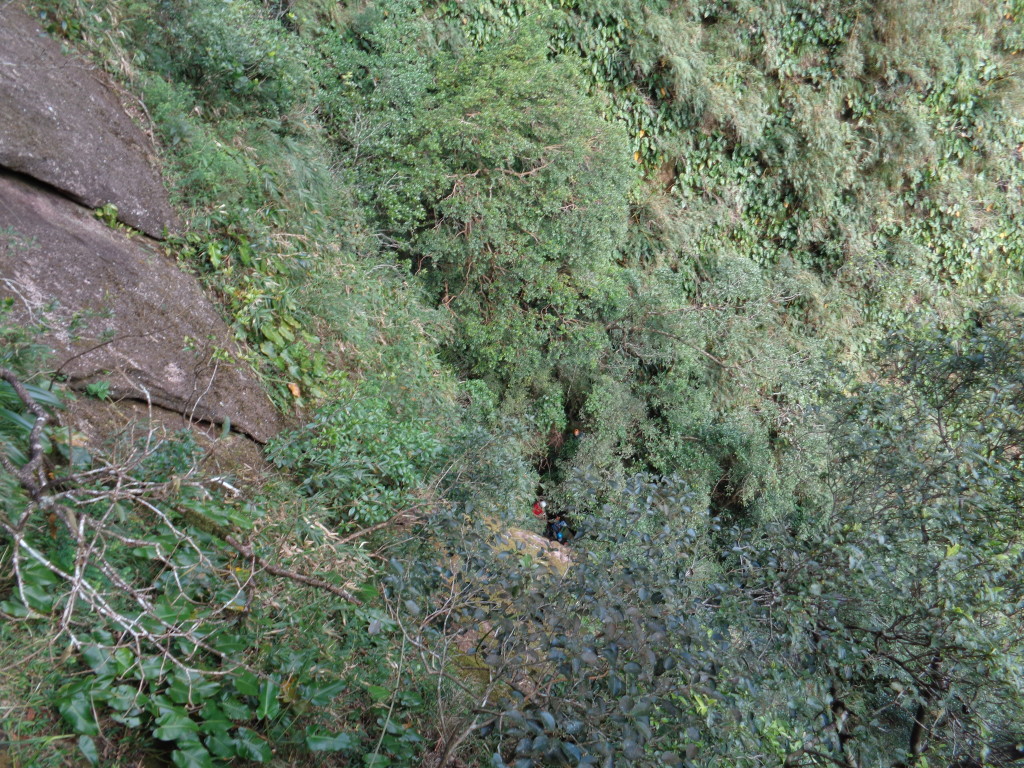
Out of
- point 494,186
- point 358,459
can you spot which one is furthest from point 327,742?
point 494,186

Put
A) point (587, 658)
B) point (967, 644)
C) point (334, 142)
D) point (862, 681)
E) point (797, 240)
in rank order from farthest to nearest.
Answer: point (797, 240), point (334, 142), point (862, 681), point (967, 644), point (587, 658)

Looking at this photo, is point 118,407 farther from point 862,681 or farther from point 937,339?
point 937,339

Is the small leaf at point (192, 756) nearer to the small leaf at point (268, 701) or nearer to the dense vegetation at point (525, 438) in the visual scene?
the dense vegetation at point (525, 438)

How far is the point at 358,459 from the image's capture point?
3852 mm

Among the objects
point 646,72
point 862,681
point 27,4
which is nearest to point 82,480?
point 27,4

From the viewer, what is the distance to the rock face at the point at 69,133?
374cm

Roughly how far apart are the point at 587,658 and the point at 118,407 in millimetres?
2558

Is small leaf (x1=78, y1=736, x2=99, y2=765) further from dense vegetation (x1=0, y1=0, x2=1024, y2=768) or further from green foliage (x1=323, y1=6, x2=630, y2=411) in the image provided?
green foliage (x1=323, y1=6, x2=630, y2=411)

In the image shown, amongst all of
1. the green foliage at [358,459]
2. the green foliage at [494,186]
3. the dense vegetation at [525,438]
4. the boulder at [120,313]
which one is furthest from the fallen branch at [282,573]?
the green foliage at [494,186]

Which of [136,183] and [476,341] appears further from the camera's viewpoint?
[476,341]

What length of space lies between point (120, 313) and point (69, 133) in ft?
3.99

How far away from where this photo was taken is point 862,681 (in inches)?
140

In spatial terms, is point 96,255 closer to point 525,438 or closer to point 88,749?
point 88,749

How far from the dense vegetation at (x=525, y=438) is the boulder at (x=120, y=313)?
0.24 metres
